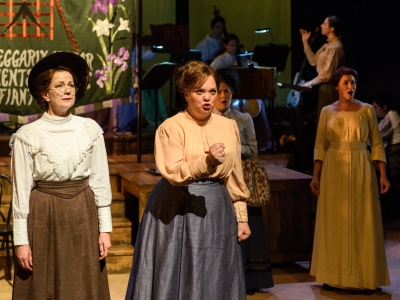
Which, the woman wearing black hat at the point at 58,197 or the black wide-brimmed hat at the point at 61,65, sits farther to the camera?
the black wide-brimmed hat at the point at 61,65

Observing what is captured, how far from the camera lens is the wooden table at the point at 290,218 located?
6.51 meters

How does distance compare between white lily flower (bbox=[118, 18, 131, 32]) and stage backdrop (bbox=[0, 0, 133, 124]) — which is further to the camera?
white lily flower (bbox=[118, 18, 131, 32])

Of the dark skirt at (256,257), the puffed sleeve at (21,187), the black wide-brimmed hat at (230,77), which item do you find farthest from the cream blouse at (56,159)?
the dark skirt at (256,257)

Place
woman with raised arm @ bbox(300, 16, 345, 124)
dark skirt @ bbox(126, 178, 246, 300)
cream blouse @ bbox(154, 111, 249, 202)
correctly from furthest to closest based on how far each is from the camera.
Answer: woman with raised arm @ bbox(300, 16, 345, 124) → dark skirt @ bbox(126, 178, 246, 300) → cream blouse @ bbox(154, 111, 249, 202)

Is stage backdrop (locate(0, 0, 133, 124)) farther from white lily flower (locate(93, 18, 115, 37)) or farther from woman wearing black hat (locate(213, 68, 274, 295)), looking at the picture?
woman wearing black hat (locate(213, 68, 274, 295))

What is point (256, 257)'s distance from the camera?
562 cm

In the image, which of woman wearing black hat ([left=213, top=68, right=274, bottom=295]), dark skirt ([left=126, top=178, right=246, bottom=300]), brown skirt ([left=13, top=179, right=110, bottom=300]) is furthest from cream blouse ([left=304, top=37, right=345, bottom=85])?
brown skirt ([left=13, top=179, right=110, bottom=300])

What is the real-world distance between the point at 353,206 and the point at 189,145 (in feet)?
7.82

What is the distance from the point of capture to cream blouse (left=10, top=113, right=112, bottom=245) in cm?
356

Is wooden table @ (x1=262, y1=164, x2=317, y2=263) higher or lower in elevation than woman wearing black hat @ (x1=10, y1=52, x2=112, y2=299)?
lower

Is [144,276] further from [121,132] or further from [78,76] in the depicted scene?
[121,132]

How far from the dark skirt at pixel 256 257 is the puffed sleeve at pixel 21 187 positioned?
2.33 metres

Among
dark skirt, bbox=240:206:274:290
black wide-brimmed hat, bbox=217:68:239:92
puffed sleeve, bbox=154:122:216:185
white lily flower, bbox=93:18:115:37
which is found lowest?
dark skirt, bbox=240:206:274:290

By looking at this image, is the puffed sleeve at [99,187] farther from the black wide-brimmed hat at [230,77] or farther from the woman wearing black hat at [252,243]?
the woman wearing black hat at [252,243]
